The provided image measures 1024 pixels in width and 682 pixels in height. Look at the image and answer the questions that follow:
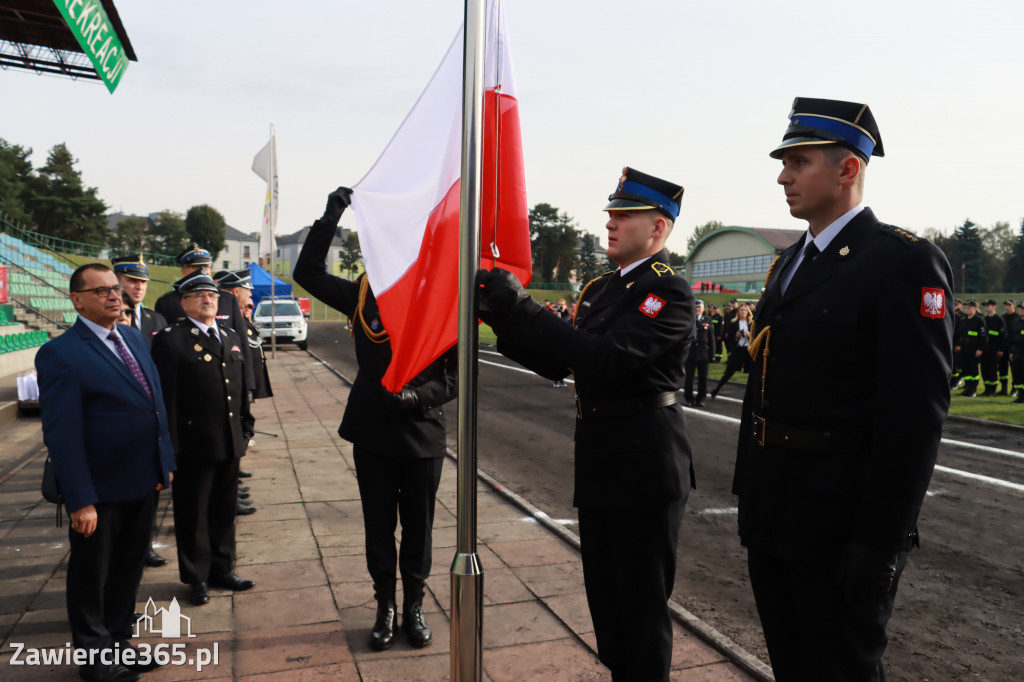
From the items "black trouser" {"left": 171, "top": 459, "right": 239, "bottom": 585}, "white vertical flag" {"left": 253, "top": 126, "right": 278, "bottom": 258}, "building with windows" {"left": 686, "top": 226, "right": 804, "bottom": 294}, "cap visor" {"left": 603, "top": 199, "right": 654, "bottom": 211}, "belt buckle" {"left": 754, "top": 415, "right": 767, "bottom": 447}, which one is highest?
"building with windows" {"left": 686, "top": 226, "right": 804, "bottom": 294}

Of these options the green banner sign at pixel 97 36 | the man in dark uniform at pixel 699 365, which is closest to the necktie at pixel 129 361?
the green banner sign at pixel 97 36

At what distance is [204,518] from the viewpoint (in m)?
4.67

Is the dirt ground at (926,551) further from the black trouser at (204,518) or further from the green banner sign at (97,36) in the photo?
the green banner sign at (97,36)

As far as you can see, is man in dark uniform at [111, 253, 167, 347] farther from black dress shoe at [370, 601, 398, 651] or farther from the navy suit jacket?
black dress shoe at [370, 601, 398, 651]

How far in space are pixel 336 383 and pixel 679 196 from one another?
1520 cm

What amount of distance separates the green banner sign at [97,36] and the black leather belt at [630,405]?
905 cm

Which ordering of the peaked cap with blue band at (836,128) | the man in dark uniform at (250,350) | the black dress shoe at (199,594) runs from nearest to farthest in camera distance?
the peaked cap with blue band at (836,128) → the black dress shoe at (199,594) → the man in dark uniform at (250,350)

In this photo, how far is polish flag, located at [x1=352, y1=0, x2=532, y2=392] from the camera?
2504 mm

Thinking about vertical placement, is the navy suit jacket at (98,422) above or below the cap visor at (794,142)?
below

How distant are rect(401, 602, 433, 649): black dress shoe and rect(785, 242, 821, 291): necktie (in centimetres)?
272

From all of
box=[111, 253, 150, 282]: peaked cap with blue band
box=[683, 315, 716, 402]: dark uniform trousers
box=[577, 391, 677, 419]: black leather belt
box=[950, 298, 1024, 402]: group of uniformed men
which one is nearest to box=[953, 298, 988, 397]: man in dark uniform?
box=[950, 298, 1024, 402]: group of uniformed men

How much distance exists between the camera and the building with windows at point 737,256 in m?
88.1

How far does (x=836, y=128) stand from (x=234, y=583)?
14.3ft

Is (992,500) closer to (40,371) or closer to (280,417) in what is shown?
(40,371)
